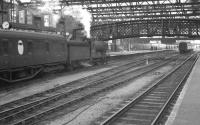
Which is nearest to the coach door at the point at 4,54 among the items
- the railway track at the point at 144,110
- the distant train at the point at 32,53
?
the distant train at the point at 32,53

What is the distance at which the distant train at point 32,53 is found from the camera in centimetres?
1489

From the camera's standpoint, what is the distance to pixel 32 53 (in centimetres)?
1709

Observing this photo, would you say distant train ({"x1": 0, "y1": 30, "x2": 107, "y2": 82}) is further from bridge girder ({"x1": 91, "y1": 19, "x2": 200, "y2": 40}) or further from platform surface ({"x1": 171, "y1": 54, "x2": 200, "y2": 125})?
bridge girder ({"x1": 91, "y1": 19, "x2": 200, "y2": 40})

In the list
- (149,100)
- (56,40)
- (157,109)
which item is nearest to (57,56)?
(56,40)

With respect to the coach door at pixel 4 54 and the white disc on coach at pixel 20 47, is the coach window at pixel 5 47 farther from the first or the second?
the white disc on coach at pixel 20 47

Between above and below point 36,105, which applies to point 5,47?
above

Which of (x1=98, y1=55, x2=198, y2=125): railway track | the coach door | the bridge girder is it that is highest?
the bridge girder

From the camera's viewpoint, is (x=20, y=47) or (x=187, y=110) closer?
(x=187, y=110)

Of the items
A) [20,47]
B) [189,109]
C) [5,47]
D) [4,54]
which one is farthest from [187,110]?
[20,47]

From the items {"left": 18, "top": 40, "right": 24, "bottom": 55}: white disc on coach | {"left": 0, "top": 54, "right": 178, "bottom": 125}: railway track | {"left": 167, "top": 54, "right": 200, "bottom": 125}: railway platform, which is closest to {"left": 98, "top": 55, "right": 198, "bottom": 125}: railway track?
{"left": 167, "top": 54, "right": 200, "bottom": 125}: railway platform

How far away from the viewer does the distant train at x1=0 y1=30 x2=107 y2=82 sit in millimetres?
14886

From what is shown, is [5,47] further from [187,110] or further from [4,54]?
[187,110]

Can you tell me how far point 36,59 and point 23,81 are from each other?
157cm

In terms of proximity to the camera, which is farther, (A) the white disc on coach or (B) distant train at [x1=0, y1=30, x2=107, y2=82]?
(A) the white disc on coach
